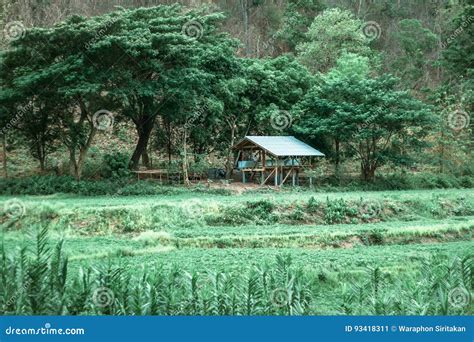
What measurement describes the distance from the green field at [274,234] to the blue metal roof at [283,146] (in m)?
2.33

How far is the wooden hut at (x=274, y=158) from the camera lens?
21231mm

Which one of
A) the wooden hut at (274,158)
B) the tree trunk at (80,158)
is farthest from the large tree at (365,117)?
the tree trunk at (80,158)

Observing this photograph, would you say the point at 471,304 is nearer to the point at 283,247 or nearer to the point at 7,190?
the point at 283,247

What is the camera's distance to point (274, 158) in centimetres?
2159

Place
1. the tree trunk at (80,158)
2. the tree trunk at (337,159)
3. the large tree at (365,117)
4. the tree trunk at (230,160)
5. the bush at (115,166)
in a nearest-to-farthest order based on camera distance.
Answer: the tree trunk at (80,158) → the bush at (115,166) → the large tree at (365,117) → the tree trunk at (230,160) → the tree trunk at (337,159)

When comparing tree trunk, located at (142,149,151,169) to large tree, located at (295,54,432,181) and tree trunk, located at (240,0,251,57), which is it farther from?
tree trunk, located at (240,0,251,57)

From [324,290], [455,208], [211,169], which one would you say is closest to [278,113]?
[211,169]

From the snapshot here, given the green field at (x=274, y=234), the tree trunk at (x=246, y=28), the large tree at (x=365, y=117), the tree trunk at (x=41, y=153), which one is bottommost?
the green field at (x=274, y=234)

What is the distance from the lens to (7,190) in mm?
18203

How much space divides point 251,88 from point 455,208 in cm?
1005

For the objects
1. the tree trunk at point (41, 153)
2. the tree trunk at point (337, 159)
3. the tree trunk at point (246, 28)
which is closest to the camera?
the tree trunk at point (41, 153)

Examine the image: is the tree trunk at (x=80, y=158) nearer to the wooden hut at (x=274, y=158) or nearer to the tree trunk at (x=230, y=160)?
the tree trunk at (x=230, y=160)

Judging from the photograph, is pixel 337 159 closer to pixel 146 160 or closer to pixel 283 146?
pixel 283 146

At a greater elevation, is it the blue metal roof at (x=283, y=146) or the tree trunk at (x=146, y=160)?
the blue metal roof at (x=283, y=146)
